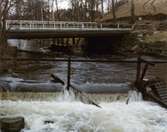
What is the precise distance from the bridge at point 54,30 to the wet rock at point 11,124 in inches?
878

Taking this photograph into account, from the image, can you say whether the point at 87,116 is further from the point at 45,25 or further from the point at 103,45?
the point at 103,45

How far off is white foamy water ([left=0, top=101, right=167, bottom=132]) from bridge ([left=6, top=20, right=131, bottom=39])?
20.5m

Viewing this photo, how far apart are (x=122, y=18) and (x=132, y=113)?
4389 centimetres

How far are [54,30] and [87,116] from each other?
82.7ft

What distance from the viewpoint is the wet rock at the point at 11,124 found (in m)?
8.88

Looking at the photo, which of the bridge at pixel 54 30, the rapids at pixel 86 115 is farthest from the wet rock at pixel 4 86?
the bridge at pixel 54 30

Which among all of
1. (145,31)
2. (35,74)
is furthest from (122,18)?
(35,74)

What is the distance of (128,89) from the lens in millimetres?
12289

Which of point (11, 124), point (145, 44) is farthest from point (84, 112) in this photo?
point (145, 44)

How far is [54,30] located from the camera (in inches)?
1373

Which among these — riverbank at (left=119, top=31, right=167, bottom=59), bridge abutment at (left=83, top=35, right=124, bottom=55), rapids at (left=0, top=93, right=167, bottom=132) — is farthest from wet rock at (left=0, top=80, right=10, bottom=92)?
bridge abutment at (left=83, top=35, right=124, bottom=55)

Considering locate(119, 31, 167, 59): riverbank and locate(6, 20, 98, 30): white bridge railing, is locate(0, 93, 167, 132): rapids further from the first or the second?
locate(119, 31, 167, 59): riverbank

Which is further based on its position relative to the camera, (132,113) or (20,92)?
(20,92)

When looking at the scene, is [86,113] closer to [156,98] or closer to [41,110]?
[41,110]
